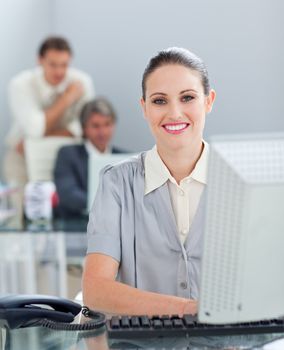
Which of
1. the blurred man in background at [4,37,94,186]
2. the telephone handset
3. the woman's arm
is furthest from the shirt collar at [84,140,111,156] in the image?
the telephone handset

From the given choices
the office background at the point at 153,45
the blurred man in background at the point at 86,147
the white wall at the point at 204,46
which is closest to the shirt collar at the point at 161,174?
the blurred man in background at the point at 86,147

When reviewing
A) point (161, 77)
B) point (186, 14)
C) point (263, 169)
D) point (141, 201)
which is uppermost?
point (186, 14)

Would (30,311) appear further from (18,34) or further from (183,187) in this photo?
(18,34)

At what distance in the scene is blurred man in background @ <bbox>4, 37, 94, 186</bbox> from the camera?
18.2 feet

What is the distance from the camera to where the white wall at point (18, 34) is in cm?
603

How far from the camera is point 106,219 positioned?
7.20 feet

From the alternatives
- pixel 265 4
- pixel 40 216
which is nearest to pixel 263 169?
pixel 40 216

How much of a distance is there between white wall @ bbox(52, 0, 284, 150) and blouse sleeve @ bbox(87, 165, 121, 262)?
3183mm

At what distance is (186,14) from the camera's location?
572 cm

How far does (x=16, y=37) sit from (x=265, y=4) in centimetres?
175

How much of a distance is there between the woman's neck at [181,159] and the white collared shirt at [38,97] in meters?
3.41

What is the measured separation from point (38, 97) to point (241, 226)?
13.8 feet

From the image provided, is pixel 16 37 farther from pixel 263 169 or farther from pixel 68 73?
pixel 263 169

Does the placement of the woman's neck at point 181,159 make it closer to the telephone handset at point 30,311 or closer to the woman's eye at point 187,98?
the woman's eye at point 187,98
